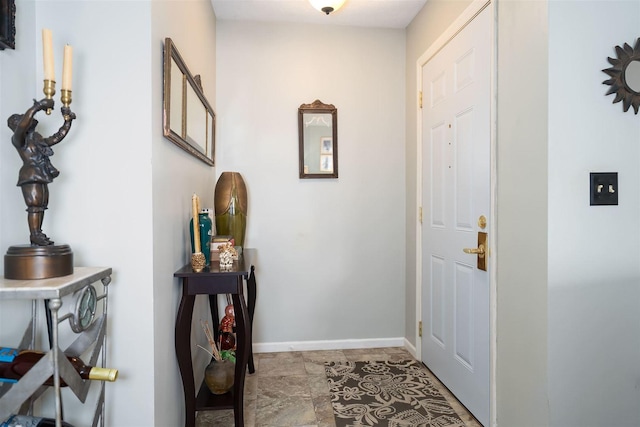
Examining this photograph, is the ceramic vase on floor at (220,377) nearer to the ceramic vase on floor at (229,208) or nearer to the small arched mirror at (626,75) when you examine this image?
the ceramic vase on floor at (229,208)

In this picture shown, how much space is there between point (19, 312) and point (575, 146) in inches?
76.6

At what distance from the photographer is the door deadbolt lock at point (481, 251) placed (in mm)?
1917

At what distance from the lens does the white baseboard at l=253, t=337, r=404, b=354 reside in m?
2.98

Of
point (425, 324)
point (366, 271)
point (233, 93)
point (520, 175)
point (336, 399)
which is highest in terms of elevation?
→ point (233, 93)

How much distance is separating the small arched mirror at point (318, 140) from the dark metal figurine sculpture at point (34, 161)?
1972 mm

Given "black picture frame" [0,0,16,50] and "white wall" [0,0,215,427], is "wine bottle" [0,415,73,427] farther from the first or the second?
"black picture frame" [0,0,16,50]

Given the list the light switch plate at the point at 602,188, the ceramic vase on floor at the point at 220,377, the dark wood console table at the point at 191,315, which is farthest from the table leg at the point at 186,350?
the light switch plate at the point at 602,188

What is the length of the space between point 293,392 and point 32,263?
5.63 feet

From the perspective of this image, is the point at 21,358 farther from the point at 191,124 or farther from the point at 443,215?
the point at 443,215

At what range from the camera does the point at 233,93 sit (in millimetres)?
2926

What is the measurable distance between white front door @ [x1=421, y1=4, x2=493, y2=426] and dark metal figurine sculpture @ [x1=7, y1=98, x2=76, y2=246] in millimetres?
1743

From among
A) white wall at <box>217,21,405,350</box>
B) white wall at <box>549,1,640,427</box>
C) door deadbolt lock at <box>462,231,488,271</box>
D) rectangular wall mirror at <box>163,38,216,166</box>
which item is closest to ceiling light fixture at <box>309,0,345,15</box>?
white wall at <box>217,21,405,350</box>

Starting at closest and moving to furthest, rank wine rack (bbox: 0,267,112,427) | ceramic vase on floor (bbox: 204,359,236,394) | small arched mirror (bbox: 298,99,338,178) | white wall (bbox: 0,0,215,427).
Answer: wine rack (bbox: 0,267,112,427)
white wall (bbox: 0,0,215,427)
ceramic vase on floor (bbox: 204,359,236,394)
small arched mirror (bbox: 298,99,338,178)

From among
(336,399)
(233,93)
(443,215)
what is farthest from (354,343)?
(233,93)
